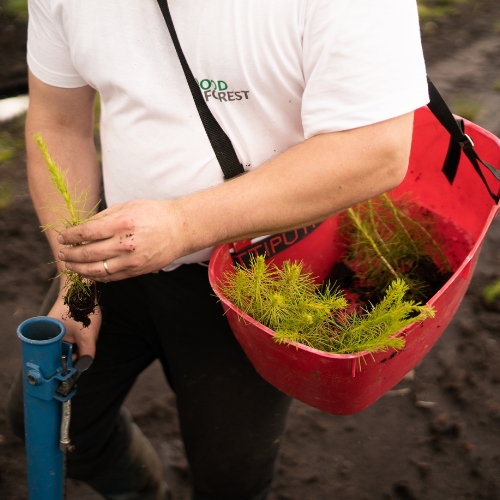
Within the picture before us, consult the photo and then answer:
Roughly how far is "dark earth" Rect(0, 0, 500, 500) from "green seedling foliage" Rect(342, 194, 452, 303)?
3.12ft

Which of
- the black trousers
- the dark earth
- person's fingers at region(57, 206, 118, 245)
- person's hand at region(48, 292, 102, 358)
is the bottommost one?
the dark earth

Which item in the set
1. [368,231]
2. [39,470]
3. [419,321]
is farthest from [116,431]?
[419,321]

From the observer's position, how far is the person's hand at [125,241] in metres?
1.16

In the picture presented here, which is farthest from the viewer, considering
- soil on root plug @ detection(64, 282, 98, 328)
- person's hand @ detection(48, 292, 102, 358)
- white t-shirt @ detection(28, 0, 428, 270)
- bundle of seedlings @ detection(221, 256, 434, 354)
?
person's hand @ detection(48, 292, 102, 358)

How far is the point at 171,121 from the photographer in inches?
54.4

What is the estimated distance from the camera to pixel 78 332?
1.60 meters

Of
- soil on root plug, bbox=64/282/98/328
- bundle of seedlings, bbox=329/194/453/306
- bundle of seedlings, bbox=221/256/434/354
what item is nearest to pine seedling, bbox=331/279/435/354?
bundle of seedlings, bbox=221/256/434/354

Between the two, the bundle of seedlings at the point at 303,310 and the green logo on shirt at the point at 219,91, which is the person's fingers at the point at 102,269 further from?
the green logo on shirt at the point at 219,91

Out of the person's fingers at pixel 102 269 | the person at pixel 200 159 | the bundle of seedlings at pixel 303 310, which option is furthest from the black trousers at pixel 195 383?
the person's fingers at pixel 102 269

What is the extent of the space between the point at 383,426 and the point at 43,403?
149cm

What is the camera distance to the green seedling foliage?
1.68 m

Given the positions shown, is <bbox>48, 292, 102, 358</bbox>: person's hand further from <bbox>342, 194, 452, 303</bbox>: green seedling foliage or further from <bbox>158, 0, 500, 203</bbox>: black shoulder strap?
<bbox>342, 194, 452, 303</bbox>: green seedling foliage

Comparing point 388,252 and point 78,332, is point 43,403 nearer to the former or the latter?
point 78,332

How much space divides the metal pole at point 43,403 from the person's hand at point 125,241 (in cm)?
21
